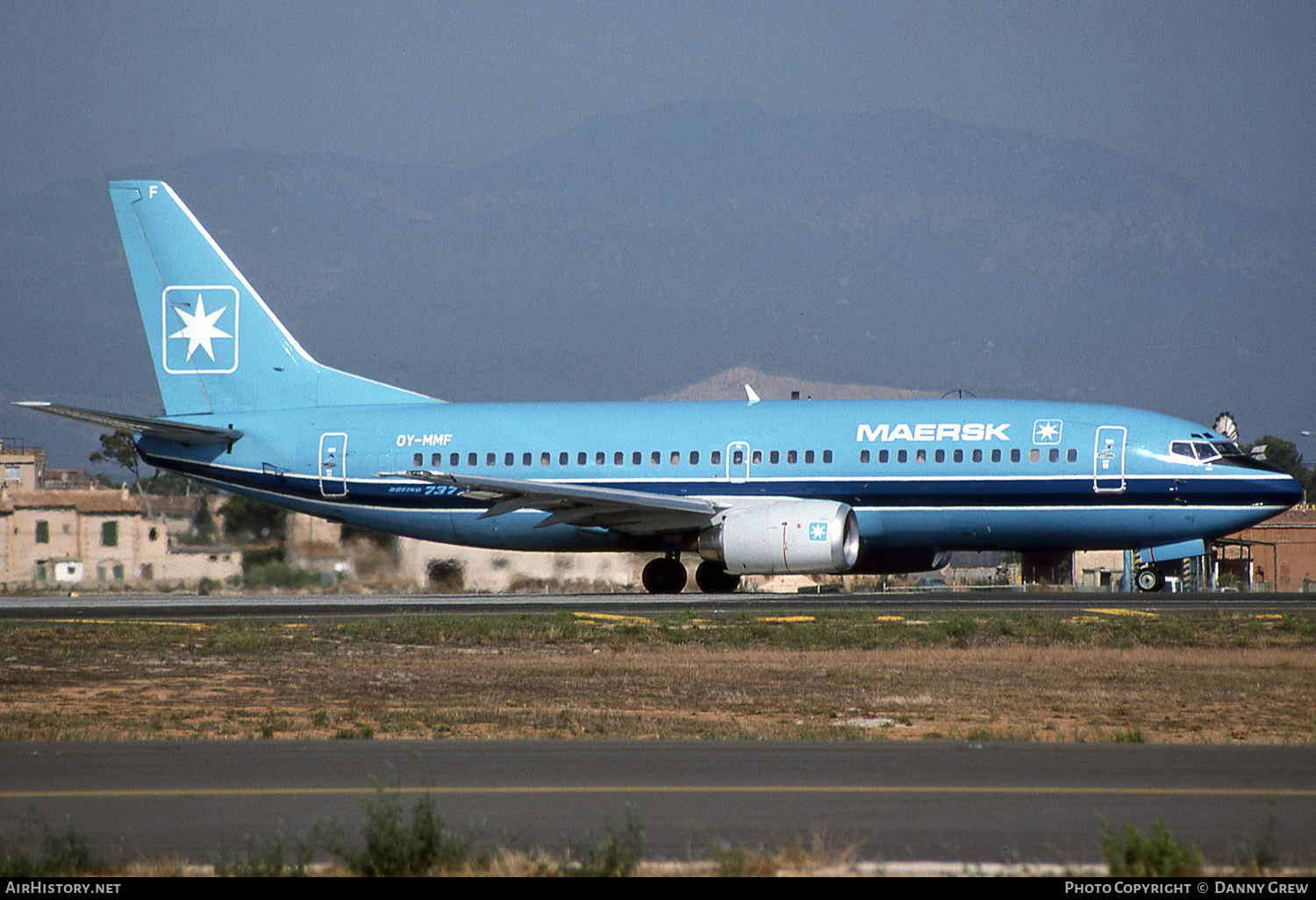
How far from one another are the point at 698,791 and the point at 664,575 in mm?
23696

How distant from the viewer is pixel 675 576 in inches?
1307

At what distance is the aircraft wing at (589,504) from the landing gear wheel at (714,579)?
2614 mm

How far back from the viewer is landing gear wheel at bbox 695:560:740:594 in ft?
110

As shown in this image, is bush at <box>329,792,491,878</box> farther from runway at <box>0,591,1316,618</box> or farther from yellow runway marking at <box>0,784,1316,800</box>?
runway at <box>0,591,1316,618</box>

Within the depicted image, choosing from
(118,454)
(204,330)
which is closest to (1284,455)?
(118,454)

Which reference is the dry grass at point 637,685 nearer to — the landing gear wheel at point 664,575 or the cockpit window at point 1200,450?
the cockpit window at point 1200,450

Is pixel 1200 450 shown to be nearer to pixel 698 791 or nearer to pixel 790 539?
pixel 790 539

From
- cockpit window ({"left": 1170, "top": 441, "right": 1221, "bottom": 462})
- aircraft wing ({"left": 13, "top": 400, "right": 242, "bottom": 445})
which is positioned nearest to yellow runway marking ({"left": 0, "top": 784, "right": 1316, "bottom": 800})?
cockpit window ({"left": 1170, "top": 441, "right": 1221, "bottom": 462})

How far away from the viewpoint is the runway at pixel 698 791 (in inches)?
317

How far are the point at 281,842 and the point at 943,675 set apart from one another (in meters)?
11.4

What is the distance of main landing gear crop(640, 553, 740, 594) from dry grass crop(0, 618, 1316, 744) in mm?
9942

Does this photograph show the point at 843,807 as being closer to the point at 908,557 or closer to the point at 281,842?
the point at 281,842

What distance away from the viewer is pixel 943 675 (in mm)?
17312

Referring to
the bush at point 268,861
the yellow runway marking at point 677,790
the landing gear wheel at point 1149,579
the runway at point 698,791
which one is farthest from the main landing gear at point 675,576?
the bush at point 268,861
